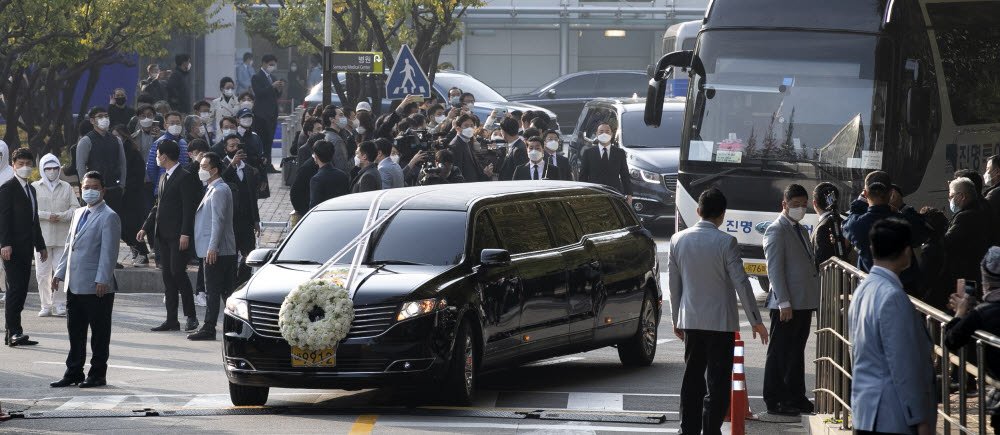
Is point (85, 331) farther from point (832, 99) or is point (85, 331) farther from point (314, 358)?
point (832, 99)

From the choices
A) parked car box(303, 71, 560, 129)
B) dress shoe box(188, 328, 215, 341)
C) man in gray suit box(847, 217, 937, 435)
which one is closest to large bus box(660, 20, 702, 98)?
parked car box(303, 71, 560, 129)

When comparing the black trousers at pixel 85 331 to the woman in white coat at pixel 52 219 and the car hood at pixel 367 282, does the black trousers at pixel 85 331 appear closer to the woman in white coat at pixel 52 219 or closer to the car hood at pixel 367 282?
the car hood at pixel 367 282

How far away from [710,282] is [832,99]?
6.89m

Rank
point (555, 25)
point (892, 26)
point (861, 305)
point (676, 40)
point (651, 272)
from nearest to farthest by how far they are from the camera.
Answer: point (861, 305) → point (651, 272) → point (892, 26) → point (676, 40) → point (555, 25)

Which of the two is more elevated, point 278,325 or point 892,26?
point 892,26

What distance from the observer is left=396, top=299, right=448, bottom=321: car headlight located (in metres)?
10.4

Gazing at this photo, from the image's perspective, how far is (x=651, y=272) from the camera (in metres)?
13.5

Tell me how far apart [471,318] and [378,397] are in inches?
46.7

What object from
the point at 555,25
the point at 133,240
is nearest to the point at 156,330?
the point at 133,240

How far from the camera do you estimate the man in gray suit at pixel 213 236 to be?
594 inches

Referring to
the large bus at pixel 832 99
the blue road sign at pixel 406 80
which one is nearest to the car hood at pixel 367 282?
the large bus at pixel 832 99

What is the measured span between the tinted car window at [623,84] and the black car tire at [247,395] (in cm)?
3467

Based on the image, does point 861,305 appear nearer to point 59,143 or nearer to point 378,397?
point 378,397

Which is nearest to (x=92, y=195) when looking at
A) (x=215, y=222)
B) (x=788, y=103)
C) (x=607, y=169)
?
(x=215, y=222)
